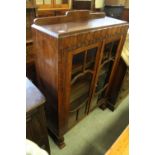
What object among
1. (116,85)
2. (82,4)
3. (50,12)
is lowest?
(116,85)

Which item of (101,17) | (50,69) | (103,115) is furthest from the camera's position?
(103,115)

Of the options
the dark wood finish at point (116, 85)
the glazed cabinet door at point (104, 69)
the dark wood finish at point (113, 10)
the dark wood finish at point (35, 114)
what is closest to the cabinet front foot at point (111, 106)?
the dark wood finish at point (116, 85)

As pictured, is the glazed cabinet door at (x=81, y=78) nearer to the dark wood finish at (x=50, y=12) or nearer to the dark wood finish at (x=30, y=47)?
the dark wood finish at (x=30, y=47)

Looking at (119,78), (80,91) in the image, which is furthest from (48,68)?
(119,78)

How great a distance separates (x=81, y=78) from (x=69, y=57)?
1.22ft

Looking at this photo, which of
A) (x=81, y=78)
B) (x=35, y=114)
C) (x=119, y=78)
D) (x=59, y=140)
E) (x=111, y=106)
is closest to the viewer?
(x=35, y=114)

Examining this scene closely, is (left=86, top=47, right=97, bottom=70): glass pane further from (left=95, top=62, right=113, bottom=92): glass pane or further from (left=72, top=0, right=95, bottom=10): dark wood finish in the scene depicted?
(left=72, top=0, right=95, bottom=10): dark wood finish

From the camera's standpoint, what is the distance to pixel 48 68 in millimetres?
964

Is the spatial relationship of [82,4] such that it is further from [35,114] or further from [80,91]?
[35,114]

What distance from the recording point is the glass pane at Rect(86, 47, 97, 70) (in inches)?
41.8
